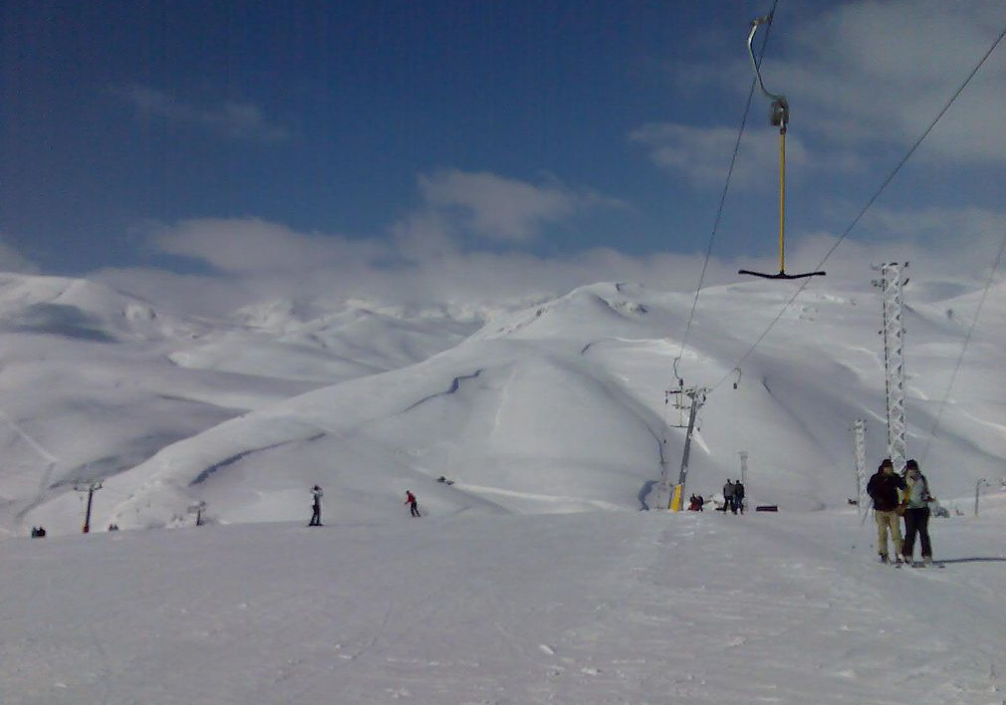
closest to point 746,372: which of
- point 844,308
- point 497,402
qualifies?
point 497,402

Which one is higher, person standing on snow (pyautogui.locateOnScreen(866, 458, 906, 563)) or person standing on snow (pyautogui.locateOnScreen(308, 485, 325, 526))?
person standing on snow (pyautogui.locateOnScreen(866, 458, 906, 563))

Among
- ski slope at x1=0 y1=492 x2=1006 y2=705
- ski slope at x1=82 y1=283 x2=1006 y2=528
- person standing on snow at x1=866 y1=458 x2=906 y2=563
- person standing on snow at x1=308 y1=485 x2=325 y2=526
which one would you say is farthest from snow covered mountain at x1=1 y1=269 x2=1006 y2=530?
person standing on snow at x1=866 y1=458 x2=906 y2=563

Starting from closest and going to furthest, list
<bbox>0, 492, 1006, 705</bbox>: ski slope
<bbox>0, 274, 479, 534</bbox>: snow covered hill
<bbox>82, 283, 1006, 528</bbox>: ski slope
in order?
<bbox>0, 492, 1006, 705</bbox>: ski slope
<bbox>82, 283, 1006, 528</bbox>: ski slope
<bbox>0, 274, 479, 534</bbox>: snow covered hill

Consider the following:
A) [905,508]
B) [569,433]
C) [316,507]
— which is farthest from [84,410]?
[905,508]

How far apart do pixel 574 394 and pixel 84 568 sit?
78769 mm

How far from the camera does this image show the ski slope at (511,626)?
6285mm

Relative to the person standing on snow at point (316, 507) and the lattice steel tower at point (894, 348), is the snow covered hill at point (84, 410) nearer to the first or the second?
the person standing on snow at point (316, 507)

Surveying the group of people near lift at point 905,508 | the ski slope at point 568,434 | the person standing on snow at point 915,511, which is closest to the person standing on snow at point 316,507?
the group of people near lift at point 905,508

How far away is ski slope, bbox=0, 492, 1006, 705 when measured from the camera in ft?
20.6

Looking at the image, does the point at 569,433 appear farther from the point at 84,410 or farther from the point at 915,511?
the point at 84,410

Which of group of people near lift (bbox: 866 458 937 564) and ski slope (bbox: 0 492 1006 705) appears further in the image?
group of people near lift (bbox: 866 458 937 564)

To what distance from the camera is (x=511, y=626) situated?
8.59 metres

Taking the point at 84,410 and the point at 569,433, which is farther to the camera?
the point at 84,410

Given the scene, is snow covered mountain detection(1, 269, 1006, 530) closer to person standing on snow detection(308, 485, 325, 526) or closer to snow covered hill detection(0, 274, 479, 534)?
snow covered hill detection(0, 274, 479, 534)
